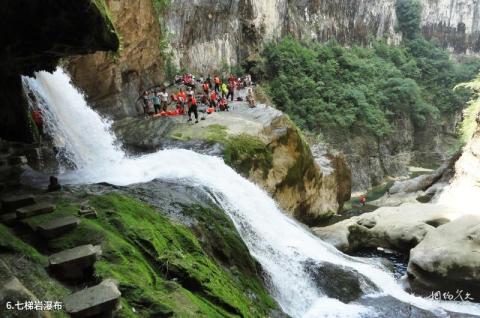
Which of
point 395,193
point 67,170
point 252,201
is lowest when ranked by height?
point 395,193

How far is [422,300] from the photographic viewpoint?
10359 mm

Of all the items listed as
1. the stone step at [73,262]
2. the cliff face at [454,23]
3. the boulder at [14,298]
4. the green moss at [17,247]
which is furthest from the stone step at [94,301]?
the cliff face at [454,23]

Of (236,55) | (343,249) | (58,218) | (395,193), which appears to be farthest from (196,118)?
(236,55)

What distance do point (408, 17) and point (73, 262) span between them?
6582cm

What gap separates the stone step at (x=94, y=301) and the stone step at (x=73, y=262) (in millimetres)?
431

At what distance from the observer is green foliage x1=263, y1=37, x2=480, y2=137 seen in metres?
38.2

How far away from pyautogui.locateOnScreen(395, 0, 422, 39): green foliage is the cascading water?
186 ft

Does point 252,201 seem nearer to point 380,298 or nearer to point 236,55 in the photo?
point 380,298

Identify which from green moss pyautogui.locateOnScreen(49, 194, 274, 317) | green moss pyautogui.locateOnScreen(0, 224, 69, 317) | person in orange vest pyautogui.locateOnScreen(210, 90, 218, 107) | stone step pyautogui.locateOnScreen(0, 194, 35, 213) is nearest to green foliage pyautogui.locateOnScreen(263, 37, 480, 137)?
person in orange vest pyautogui.locateOnScreen(210, 90, 218, 107)

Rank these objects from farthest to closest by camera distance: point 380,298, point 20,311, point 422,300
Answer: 1. point 422,300
2. point 380,298
3. point 20,311

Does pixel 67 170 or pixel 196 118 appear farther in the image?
pixel 196 118

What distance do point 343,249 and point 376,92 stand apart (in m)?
34.0

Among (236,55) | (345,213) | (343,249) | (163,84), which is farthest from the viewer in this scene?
(236,55)

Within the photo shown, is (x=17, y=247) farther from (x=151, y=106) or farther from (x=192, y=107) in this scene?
(x=151, y=106)
